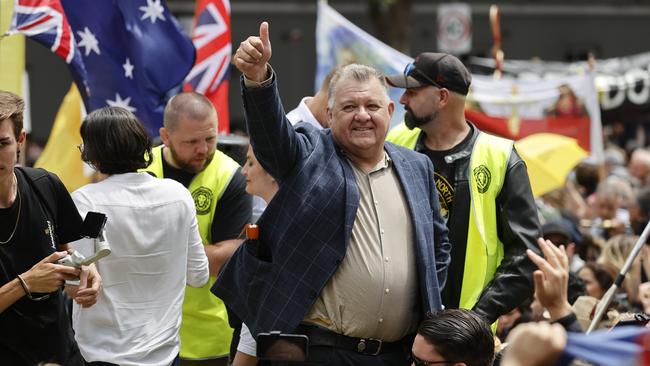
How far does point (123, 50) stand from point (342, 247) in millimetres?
3337

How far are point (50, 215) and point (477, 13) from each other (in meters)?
33.5

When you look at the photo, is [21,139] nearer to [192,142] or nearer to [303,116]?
[192,142]

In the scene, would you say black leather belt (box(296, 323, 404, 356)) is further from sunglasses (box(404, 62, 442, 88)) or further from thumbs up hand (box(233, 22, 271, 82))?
sunglasses (box(404, 62, 442, 88))

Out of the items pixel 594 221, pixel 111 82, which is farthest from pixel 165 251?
pixel 594 221

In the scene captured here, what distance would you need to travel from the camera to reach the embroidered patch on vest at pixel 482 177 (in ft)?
19.2

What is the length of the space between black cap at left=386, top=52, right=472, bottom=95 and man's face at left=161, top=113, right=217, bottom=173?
40.2 inches

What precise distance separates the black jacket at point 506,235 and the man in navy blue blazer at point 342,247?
23.5 inches

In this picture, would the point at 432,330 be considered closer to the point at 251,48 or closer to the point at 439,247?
the point at 439,247

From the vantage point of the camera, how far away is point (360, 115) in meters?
5.15

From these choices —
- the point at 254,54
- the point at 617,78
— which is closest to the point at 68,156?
the point at 254,54

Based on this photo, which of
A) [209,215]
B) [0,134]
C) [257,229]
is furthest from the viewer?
[209,215]

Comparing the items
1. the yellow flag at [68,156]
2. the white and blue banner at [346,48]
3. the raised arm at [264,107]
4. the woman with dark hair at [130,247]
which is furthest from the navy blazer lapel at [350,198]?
the white and blue banner at [346,48]

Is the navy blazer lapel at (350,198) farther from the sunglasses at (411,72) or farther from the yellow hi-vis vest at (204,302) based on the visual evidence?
the yellow hi-vis vest at (204,302)

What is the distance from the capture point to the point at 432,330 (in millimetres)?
4797
